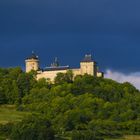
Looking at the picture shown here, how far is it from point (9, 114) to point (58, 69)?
1296 inches

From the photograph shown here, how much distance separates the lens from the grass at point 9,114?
121062 mm

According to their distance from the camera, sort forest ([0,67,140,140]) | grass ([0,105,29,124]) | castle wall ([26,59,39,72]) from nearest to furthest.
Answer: forest ([0,67,140,140])
grass ([0,105,29,124])
castle wall ([26,59,39,72])

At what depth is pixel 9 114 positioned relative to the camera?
12781cm

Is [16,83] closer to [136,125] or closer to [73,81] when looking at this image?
[73,81]

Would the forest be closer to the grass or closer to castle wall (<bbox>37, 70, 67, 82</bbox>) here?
castle wall (<bbox>37, 70, 67, 82</bbox>)

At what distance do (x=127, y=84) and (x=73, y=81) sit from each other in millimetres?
11947

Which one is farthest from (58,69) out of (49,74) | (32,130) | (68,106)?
(32,130)

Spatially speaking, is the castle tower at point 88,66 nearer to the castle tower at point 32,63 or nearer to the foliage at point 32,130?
the castle tower at point 32,63

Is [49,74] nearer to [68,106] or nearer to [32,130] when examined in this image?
[68,106]

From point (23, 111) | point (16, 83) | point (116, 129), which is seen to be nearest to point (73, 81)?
point (16, 83)

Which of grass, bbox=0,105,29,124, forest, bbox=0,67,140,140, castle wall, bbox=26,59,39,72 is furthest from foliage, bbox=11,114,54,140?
castle wall, bbox=26,59,39,72

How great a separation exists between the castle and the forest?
169 cm

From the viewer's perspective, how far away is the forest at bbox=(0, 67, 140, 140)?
4424 inches

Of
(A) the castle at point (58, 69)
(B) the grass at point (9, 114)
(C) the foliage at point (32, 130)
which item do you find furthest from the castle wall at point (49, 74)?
A: (C) the foliage at point (32, 130)
